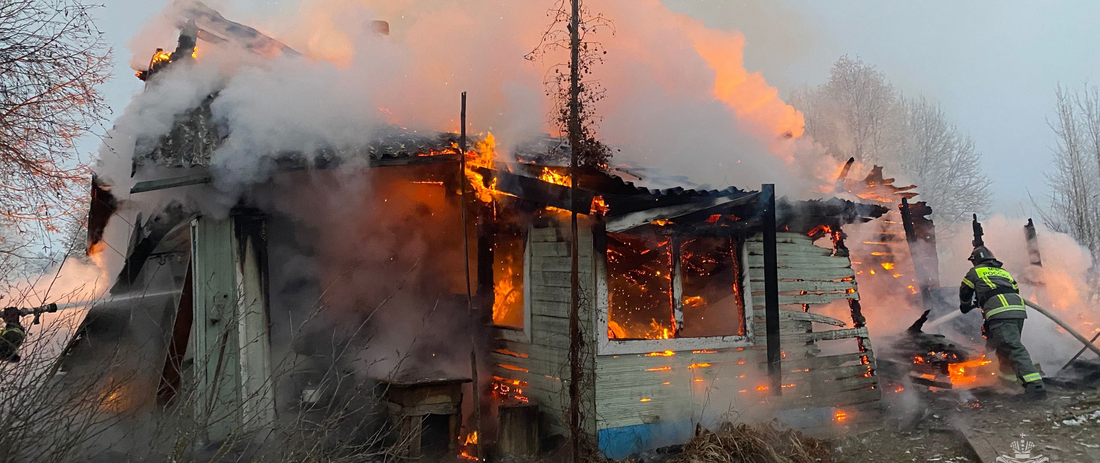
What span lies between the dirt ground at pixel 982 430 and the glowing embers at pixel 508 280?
427cm

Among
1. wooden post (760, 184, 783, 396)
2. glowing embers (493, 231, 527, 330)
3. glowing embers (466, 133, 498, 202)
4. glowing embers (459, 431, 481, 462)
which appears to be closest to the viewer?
glowing embers (459, 431, 481, 462)

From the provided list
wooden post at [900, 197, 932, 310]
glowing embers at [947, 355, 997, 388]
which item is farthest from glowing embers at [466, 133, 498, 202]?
wooden post at [900, 197, 932, 310]

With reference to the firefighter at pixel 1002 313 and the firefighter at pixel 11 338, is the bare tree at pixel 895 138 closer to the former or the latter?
the firefighter at pixel 1002 313

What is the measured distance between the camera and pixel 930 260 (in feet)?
39.0

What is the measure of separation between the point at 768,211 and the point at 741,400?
91.9 inches

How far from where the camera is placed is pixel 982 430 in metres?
7.27

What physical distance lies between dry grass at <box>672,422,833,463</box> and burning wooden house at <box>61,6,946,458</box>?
638 mm

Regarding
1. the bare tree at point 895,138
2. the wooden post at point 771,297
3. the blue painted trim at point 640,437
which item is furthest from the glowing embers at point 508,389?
the bare tree at point 895,138

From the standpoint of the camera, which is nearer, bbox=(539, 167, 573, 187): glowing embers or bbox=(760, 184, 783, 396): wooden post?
bbox=(539, 167, 573, 187): glowing embers

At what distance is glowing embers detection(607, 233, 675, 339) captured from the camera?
8.41 m

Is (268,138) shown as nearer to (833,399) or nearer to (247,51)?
(247,51)

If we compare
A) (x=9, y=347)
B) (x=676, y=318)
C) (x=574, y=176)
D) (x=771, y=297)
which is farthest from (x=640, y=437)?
(x=9, y=347)

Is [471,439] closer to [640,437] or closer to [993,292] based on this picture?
[640,437]

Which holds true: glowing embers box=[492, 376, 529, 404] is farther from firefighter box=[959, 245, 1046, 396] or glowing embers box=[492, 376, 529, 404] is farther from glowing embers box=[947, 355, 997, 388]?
firefighter box=[959, 245, 1046, 396]
